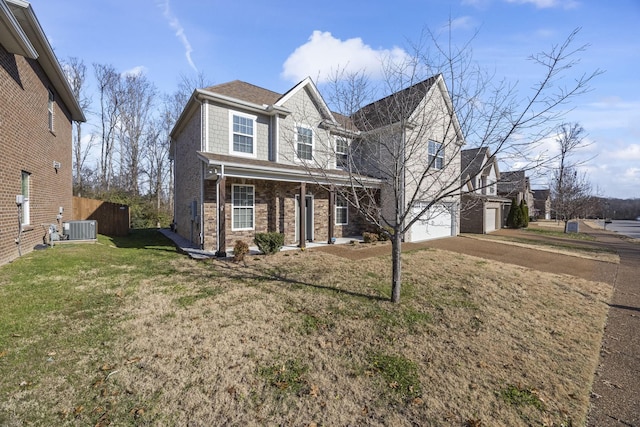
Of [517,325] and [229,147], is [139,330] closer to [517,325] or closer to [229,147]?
[517,325]

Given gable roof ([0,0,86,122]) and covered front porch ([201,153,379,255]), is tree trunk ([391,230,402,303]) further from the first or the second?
gable roof ([0,0,86,122])

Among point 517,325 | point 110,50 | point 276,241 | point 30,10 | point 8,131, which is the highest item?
point 110,50

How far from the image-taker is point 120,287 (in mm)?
6434

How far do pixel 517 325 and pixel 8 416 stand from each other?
6814 mm

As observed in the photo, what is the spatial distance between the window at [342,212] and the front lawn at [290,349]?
770cm

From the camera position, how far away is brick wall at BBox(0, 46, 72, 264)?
7258 millimetres

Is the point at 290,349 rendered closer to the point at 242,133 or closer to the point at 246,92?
the point at 242,133

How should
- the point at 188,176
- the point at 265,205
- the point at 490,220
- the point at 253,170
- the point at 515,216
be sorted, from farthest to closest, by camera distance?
1. the point at 515,216
2. the point at 490,220
3. the point at 188,176
4. the point at 265,205
5. the point at 253,170

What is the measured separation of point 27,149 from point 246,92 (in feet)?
26.8

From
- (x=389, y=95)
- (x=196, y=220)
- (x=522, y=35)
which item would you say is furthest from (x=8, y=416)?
(x=196, y=220)

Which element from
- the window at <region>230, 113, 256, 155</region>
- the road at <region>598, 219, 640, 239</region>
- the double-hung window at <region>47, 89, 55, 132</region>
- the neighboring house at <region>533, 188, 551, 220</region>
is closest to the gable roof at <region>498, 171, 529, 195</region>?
the window at <region>230, 113, 256, 155</region>

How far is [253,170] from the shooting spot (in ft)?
33.2

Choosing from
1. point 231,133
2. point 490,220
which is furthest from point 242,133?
point 490,220

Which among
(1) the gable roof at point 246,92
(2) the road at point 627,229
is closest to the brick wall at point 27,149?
(1) the gable roof at point 246,92
